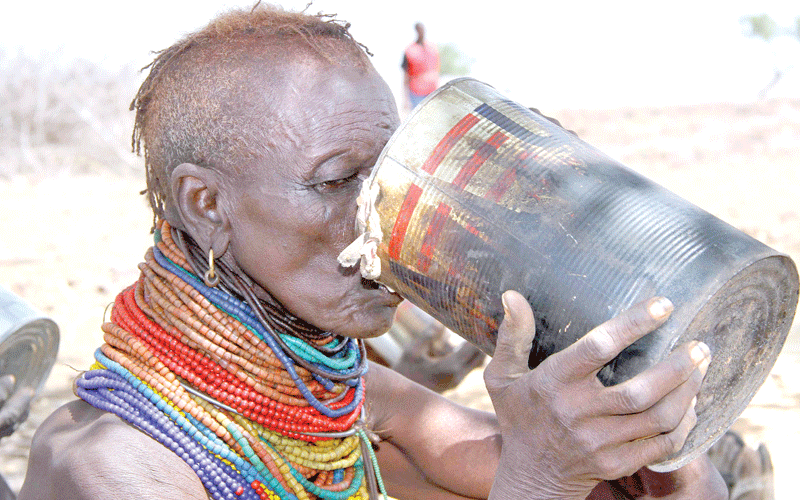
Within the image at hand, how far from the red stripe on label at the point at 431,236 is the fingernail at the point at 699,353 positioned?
50cm

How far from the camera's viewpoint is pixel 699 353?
122 centimetres

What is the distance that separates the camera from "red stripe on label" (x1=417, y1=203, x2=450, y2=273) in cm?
148

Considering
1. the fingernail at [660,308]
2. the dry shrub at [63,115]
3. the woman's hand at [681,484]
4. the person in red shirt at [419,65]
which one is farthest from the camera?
the dry shrub at [63,115]

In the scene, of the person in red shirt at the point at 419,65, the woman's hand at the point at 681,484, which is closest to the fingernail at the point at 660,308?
the woman's hand at the point at 681,484

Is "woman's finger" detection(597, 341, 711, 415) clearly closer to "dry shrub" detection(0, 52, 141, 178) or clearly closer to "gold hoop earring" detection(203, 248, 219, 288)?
"gold hoop earring" detection(203, 248, 219, 288)

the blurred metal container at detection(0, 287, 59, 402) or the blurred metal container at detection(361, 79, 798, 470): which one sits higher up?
the blurred metal container at detection(361, 79, 798, 470)

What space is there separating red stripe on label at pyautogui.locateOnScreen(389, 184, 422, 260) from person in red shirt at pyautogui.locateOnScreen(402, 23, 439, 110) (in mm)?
8909

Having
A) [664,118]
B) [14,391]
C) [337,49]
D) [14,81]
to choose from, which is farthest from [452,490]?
[664,118]

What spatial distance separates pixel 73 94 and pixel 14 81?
90 centimetres

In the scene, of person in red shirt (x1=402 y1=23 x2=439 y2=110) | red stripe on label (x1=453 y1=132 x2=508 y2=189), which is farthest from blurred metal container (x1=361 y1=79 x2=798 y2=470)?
person in red shirt (x1=402 y1=23 x2=439 y2=110)

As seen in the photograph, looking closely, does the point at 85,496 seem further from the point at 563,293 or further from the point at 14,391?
the point at 14,391

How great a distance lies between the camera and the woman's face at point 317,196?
5.64ft

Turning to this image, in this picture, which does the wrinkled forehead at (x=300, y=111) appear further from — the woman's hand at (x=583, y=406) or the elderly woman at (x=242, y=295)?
the woman's hand at (x=583, y=406)

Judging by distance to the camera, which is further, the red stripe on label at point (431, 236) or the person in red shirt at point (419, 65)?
the person in red shirt at point (419, 65)
